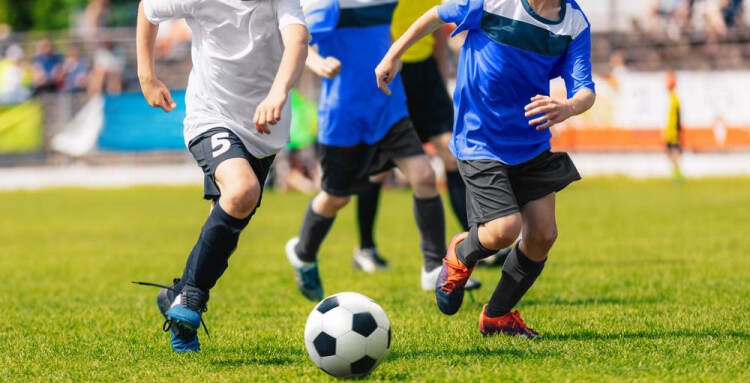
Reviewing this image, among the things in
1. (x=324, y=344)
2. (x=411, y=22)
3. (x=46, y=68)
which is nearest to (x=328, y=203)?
(x=411, y=22)

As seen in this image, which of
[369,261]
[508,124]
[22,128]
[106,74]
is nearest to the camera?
[508,124]

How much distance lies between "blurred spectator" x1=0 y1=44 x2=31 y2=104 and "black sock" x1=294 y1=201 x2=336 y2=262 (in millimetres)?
18386

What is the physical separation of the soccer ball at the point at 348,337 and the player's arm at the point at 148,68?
125 centimetres

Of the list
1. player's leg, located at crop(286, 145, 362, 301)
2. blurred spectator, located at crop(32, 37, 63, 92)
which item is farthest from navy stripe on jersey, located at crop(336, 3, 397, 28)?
blurred spectator, located at crop(32, 37, 63, 92)

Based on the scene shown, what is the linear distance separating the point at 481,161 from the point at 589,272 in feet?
10.3

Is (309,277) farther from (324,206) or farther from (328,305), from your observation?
(328,305)

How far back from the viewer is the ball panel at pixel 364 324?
12.9ft

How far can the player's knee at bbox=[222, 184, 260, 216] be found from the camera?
13.8 ft

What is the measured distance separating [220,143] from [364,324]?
1.10 meters

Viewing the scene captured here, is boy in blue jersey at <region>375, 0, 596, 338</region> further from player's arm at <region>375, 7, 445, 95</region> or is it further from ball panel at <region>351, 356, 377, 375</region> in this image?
ball panel at <region>351, 356, 377, 375</region>

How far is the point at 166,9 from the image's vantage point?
442 centimetres

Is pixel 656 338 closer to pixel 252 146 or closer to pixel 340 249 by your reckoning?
pixel 252 146

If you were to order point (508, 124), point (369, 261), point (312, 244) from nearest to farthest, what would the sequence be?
point (508, 124) → point (312, 244) → point (369, 261)

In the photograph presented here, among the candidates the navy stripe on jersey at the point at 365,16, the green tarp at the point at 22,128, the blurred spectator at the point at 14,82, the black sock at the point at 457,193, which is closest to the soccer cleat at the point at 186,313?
the navy stripe on jersey at the point at 365,16
